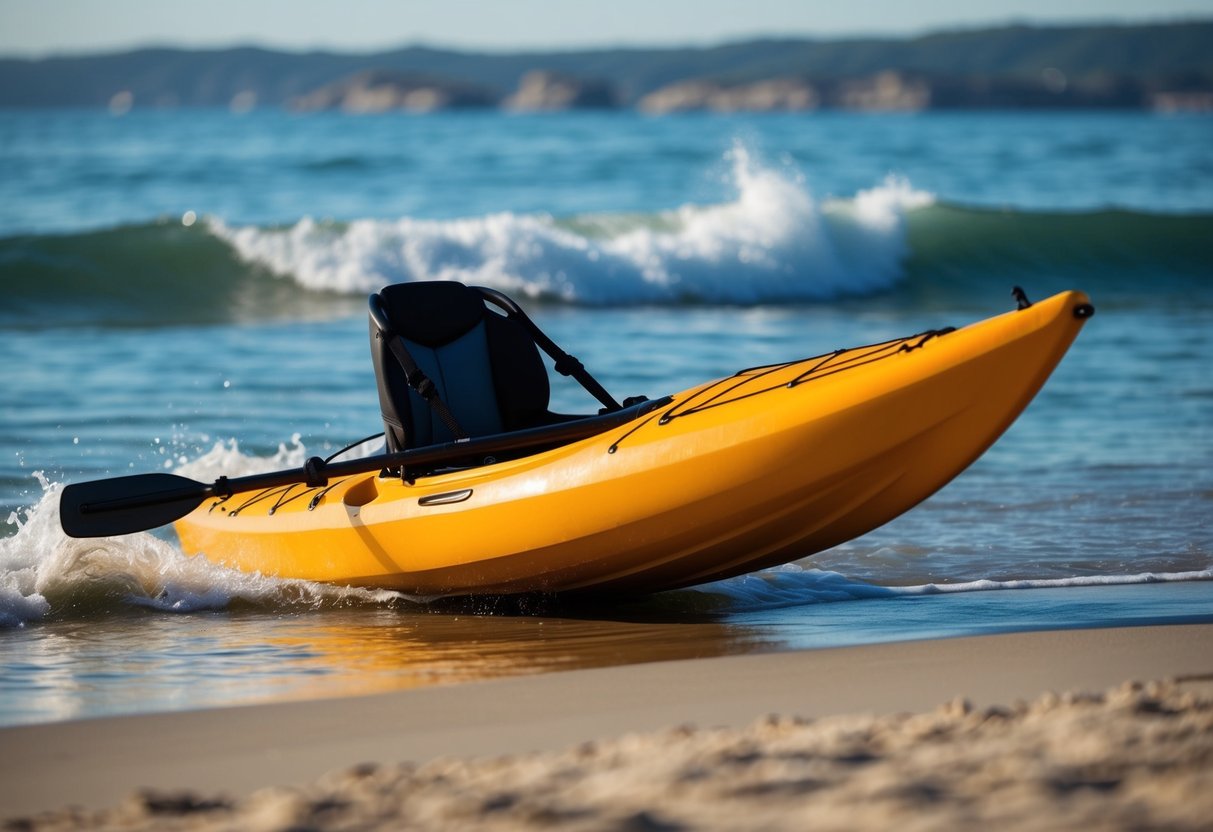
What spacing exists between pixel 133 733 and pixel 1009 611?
2976 mm

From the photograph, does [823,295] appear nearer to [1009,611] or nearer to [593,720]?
[1009,611]

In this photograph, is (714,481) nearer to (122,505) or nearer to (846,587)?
(846,587)

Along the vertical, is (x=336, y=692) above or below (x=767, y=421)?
below

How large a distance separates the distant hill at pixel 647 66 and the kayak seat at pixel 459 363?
88.7 meters

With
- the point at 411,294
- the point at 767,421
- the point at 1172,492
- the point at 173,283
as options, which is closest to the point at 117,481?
the point at 411,294

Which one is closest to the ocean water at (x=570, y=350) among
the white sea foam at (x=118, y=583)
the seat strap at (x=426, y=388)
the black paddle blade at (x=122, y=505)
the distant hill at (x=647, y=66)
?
the white sea foam at (x=118, y=583)

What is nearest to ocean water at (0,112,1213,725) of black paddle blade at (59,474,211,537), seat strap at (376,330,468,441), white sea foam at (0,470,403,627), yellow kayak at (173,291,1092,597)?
white sea foam at (0,470,403,627)

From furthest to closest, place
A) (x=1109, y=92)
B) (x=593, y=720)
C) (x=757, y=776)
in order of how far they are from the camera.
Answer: (x=1109, y=92) < (x=593, y=720) < (x=757, y=776)

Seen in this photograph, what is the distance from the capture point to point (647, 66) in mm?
105500

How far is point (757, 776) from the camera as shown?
3.09 meters

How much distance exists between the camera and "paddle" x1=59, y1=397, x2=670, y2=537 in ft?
17.9

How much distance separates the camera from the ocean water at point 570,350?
5.24 metres

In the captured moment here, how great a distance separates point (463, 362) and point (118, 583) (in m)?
1.63

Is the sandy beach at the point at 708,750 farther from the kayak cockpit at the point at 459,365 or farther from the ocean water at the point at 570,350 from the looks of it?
the kayak cockpit at the point at 459,365
